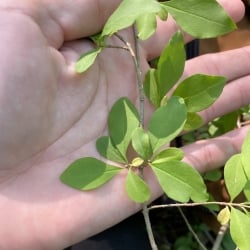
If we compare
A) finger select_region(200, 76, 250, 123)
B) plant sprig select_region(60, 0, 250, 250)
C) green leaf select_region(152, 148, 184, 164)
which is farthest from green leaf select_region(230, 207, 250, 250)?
finger select_region(200, 76, 250, 123)

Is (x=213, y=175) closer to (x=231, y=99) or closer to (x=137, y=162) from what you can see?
(x=231, y=99)

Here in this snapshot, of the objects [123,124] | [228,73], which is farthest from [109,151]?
[228,73]

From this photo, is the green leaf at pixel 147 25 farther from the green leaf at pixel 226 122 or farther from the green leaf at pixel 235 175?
the green leaf at pixel 226 122

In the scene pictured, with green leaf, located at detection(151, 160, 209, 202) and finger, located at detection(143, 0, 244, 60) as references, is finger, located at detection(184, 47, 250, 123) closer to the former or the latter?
finger, located at detection(143, 0, 244, 60)

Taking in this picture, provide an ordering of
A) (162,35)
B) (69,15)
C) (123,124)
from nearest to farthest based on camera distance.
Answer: (123,124) → (69,15) → (162,35)

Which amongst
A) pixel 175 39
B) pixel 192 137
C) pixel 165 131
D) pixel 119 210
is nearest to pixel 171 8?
pixel 175 39

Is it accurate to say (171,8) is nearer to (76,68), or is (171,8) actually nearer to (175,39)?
(175,39)
